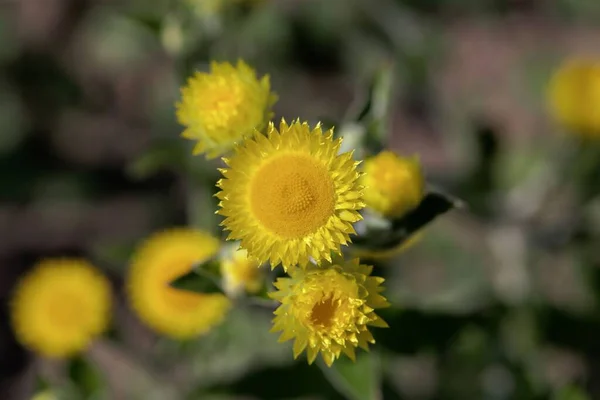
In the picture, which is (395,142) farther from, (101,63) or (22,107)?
(22,107)

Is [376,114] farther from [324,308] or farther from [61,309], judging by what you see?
[61,309]

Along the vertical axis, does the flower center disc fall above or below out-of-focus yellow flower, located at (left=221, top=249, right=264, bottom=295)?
above

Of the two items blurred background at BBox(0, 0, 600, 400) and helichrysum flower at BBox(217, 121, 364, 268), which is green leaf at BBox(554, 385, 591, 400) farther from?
helichrysum flower at BBox(217, 121, 364, 268)

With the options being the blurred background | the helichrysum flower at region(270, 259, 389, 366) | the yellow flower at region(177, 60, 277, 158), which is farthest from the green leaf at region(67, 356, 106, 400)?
the helichrysum flower at region(270, 259, 389, 366)

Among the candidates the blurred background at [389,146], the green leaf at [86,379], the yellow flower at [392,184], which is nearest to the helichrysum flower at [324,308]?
the yellow flower at [392,184]

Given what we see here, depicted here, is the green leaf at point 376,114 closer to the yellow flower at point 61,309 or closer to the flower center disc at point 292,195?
the flower center disc at point 292,195
